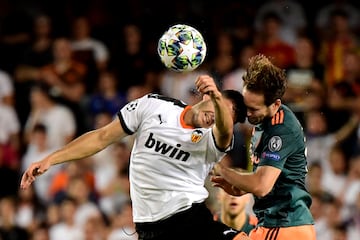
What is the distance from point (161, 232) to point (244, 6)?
6.84 metres

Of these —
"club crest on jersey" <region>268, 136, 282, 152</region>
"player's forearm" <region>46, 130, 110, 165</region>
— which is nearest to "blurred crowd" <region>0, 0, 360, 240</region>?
"club crest on jersey" <region>268, 136, 282, 152</region>

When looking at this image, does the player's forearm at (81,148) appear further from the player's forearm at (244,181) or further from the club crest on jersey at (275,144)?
the club crest on jersey at (275,144)

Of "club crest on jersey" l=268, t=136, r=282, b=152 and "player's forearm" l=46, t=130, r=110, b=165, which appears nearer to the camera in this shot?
"club crest on jersey" l=268, t=136, r=282, b=152

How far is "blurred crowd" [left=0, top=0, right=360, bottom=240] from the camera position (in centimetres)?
1073

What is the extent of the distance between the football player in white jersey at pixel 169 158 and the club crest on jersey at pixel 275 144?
264mm

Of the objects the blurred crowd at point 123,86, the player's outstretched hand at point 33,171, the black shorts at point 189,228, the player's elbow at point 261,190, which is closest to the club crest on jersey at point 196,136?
the black shorts at point 189,228

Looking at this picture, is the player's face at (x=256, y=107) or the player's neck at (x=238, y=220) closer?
the player's face at (x=256, y=107)

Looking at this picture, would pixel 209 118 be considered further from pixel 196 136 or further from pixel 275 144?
pixel 275 144

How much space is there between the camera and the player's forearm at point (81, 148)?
667 cm

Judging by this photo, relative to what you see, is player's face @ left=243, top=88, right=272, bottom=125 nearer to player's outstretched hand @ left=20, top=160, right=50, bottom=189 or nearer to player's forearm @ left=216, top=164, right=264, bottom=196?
player's forearm @ left=216, top=164, right=264, bottom=196

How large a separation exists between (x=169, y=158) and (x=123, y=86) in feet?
19.6

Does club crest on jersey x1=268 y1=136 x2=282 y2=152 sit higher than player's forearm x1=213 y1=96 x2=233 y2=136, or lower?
lower

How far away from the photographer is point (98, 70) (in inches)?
510

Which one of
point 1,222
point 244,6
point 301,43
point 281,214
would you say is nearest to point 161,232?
point 281,214
